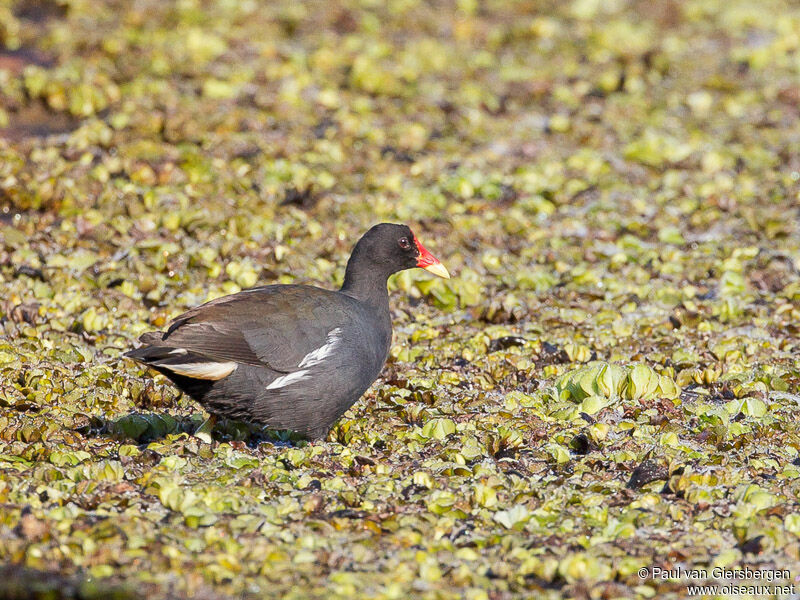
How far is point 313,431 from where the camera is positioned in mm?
5742

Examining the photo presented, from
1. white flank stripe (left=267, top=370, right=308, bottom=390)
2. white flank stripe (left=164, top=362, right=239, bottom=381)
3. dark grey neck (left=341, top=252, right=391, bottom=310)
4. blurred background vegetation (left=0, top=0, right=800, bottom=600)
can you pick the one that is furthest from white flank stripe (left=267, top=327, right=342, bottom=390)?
dark grey neck (left=341, top=252, right=391, bottom=310)

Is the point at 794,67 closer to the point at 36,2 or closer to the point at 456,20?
the point at 456,20

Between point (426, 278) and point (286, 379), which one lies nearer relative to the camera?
point (286, 379)

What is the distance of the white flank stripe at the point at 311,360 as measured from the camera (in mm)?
5566

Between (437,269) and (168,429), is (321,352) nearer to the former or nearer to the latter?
(168,429)

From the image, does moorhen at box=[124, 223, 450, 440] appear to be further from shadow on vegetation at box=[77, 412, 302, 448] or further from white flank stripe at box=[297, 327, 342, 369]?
shadow on vegetation at box=[77, 412, 302, 448]

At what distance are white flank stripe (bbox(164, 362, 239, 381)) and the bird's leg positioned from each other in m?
0.41

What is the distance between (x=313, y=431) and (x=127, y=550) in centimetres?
149

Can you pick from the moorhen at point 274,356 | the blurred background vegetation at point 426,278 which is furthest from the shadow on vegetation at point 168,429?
the moorhen at point 274,356

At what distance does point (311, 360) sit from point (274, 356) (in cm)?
21

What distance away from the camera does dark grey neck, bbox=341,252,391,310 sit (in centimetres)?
636

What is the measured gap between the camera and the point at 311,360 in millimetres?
5633

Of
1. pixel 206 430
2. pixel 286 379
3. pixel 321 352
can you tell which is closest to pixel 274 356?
pixel 286 379

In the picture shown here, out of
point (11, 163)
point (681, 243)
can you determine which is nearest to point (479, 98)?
point (681, 243)
